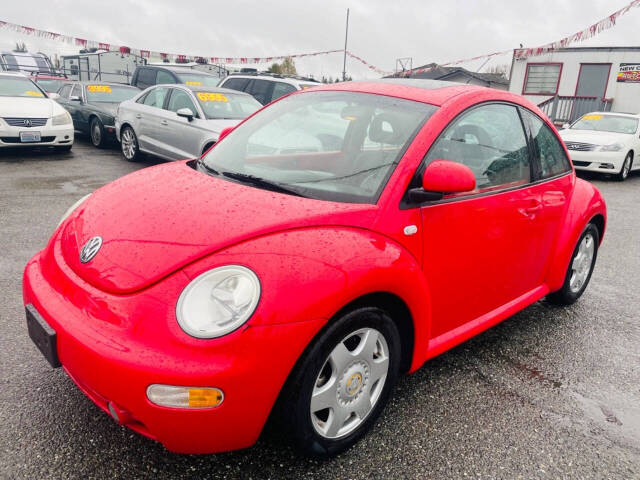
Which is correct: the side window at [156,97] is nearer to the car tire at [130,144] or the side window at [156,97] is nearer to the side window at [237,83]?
the car tire at [130,144]

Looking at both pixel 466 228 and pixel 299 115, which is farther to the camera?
pixel 299 115

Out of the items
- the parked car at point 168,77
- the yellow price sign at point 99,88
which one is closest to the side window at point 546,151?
the parked car at point 168,77

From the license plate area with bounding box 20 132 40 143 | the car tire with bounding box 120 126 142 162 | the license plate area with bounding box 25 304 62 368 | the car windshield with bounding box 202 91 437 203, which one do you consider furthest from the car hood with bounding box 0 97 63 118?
the license plate area with bounding box 25 304 62 368

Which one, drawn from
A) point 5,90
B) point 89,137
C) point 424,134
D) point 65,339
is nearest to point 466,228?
point 424,134

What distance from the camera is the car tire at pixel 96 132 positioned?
10.9 meters

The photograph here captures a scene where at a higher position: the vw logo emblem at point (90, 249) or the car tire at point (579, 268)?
the vw logo emblem at point (90, 249)

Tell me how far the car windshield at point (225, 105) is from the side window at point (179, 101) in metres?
0.16

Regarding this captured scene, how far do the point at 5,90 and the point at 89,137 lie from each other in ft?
10.4

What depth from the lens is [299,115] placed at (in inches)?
116

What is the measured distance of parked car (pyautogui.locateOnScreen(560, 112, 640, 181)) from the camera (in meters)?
10.3

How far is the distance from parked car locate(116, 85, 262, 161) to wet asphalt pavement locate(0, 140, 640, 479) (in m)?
4.45

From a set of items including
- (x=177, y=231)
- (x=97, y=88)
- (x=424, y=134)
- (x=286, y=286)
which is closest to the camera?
(x=286, y=286)

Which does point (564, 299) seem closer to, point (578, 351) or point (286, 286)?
point (578, 351)

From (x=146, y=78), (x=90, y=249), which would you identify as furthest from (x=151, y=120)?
(x=90, y=249)
